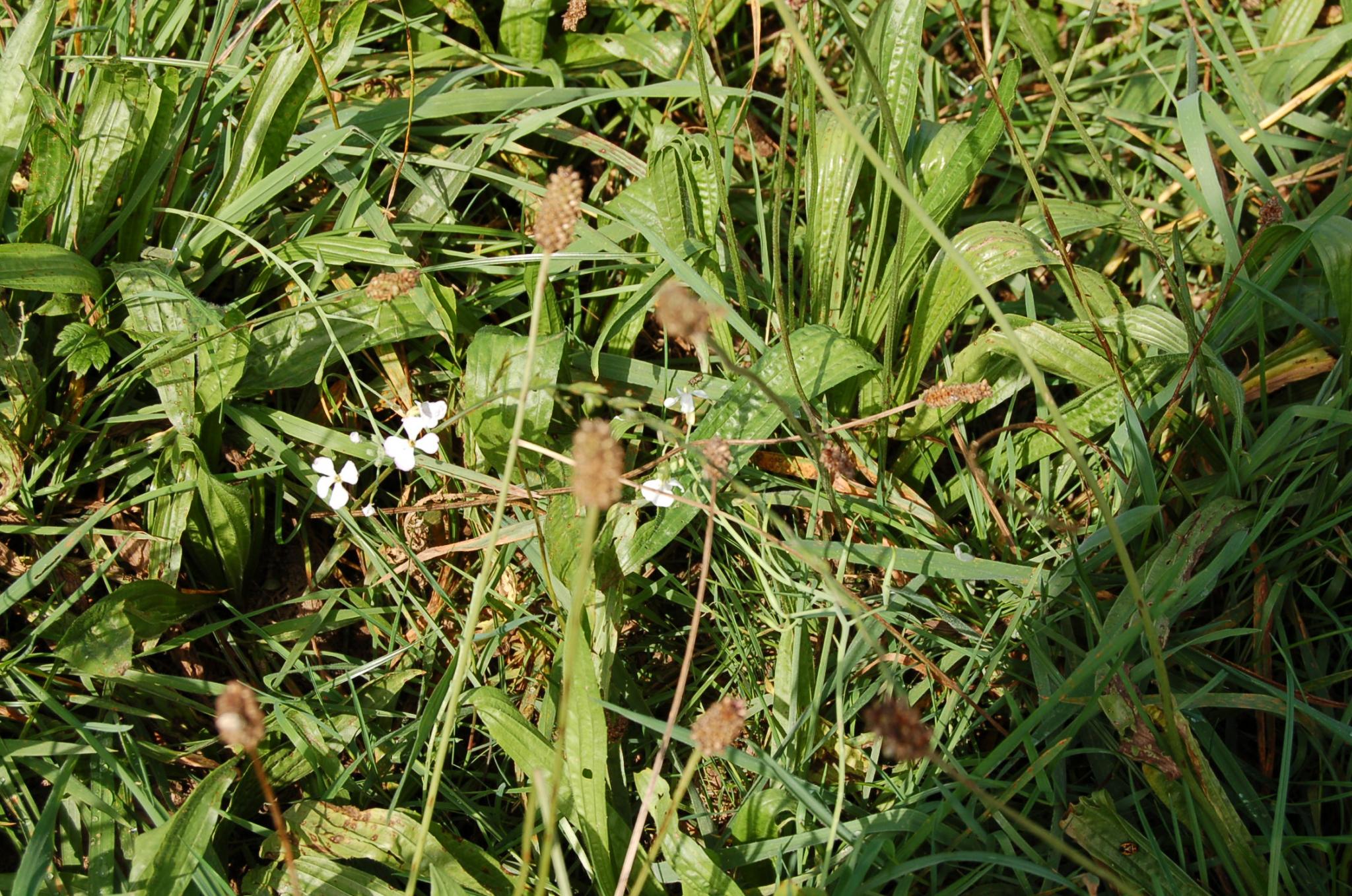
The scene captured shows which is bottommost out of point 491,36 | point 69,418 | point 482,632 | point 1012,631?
point 482,632

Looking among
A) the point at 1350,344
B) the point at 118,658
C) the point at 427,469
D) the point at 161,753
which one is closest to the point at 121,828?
the point at 161,753

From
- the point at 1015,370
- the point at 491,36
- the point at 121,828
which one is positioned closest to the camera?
the point at 121,828

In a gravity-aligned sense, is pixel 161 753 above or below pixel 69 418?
below

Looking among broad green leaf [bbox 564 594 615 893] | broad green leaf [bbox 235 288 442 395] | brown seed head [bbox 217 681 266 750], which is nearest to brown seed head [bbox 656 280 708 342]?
brown seed head [bbox 217 681 266 750]

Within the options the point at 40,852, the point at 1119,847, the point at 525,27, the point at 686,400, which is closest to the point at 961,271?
the point at 686,400

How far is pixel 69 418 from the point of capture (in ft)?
6.43

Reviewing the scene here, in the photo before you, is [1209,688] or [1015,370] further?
[1015,370]

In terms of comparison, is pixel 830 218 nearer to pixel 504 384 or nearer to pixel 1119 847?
pixel 504 384

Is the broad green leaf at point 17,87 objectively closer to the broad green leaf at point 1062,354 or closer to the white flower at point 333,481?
the white flower at point 333,481

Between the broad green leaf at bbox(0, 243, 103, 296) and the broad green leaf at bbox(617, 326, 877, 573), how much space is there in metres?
1.11

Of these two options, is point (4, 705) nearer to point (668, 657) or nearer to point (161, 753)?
point (161, 753)

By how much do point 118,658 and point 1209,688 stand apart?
5.97 ft

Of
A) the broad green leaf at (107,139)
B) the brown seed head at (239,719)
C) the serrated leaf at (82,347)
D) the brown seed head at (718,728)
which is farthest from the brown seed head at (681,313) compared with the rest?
the broad green leaf at (107,139)

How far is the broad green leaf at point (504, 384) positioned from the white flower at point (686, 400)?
0.71ft
